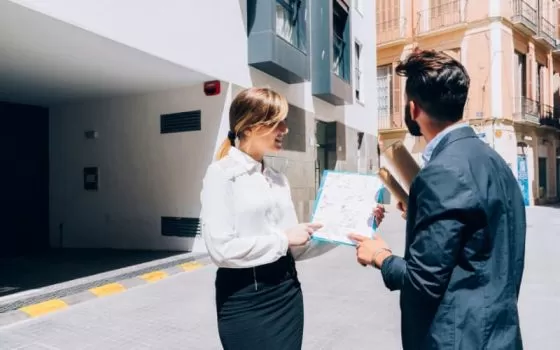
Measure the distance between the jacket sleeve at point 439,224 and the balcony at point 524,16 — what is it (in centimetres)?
2300

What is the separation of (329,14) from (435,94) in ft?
34.6

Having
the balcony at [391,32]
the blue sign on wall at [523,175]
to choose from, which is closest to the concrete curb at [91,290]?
the balcony at [391,32]

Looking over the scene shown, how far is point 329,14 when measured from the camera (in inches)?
450

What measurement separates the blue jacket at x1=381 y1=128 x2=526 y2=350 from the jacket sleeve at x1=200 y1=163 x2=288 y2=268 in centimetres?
64

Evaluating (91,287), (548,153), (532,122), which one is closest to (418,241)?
(91,287)

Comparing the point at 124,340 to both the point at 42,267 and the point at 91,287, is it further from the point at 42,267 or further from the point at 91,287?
the point at 42,267

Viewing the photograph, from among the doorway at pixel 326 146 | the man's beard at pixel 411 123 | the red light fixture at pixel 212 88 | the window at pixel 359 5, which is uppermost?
the window at pixel 359 5

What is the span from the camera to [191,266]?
7.52 meters

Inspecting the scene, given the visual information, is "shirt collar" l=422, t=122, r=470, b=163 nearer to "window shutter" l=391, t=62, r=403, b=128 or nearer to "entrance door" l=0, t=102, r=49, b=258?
"entrance door" l=0, t=102, r=49, b=258

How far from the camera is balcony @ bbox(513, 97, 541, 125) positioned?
21.3 metres

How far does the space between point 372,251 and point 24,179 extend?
9.76 metres

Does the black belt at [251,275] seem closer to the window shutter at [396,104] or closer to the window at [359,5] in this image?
the window at [359,5]

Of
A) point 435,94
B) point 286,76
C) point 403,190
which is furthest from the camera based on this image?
point 286,76

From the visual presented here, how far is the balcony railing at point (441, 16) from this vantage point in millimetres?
21281
